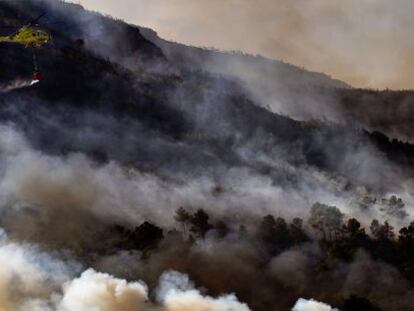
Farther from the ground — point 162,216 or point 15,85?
point 15,85

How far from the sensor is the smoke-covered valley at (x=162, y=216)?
344 ft

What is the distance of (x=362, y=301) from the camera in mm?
100938

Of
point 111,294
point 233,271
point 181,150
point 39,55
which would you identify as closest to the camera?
point 111,294

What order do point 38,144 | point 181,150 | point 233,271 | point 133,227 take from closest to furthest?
1. point 233,271
2. point 133,227
3. point 38,144
4. point 181,150

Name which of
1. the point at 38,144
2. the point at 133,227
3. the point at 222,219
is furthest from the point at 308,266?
the point at 38,144

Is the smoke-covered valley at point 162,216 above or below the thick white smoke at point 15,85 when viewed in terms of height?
below

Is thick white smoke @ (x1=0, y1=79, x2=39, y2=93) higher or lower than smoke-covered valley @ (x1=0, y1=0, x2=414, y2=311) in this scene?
higher

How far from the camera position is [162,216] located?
446ft

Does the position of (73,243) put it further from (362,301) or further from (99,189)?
(362,301)

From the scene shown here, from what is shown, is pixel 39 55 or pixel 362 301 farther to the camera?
pixel 39 55

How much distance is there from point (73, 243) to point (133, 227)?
13.4 m

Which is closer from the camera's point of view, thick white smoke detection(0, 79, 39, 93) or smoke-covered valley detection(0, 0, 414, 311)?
smoke-covered valley detection(0, 0, 414, 311)

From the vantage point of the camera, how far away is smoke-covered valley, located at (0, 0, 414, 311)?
105 meters

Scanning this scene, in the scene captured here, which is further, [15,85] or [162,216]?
[15,85]
